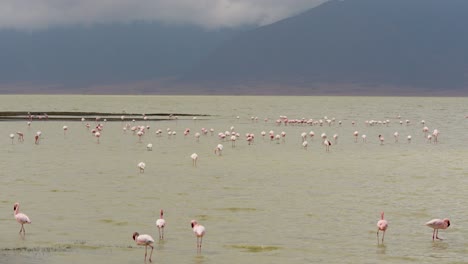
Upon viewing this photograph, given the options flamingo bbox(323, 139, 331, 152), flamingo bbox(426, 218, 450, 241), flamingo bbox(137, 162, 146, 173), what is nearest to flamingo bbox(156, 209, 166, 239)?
flamingo bbox(426, 218, 450, 241)

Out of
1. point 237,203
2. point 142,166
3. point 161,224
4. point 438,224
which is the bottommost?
point 161,224

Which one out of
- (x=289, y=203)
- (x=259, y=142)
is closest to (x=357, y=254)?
(x=289, y=203)

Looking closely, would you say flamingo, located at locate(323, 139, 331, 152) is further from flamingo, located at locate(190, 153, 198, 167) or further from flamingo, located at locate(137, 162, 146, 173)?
flamingo, located at locate(137, 162, 146, 173)

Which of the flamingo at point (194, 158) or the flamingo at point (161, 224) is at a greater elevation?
the flamingo at point (194, 158)

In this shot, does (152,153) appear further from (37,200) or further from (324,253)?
(324,253)

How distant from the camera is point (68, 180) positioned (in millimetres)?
31406

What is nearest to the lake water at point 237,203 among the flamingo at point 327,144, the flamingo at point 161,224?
the flamingo at point 161,224

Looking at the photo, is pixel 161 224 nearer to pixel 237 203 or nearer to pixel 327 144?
pixel 237 203

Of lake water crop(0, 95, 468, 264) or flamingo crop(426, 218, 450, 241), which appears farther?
flamingo crop(426, 218, 450, 241)

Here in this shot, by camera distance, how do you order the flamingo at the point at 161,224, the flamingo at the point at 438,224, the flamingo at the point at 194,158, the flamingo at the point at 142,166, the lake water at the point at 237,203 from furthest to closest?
the flamingo at the point at 194,158 → the flamingo at the point at 142,166 → the flamingo at the point at 438,224 → the flamingo at the point at 161,224 → the lake water at the point at 237,203

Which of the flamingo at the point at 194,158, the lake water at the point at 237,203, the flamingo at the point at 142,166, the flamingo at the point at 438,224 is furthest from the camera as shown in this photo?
the flamingo at the point at 194,158

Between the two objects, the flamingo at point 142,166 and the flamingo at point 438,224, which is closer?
the flamingo at point 438,224

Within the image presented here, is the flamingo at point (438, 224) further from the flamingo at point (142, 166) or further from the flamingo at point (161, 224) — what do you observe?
the flamingo at point (142, 166)

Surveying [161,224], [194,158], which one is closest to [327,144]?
[194,158]
